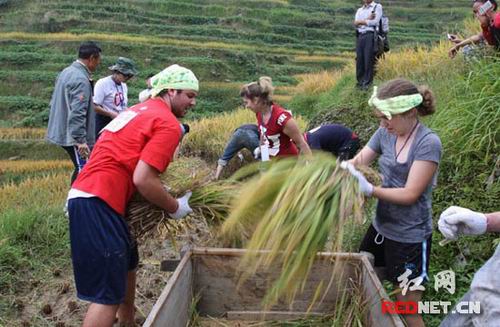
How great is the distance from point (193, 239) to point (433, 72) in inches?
158

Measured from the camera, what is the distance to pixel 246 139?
484 centimetres

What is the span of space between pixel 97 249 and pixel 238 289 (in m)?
0.79

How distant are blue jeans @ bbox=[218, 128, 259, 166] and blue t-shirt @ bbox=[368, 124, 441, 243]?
230 cm

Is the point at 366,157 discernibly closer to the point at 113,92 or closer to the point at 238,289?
the point at 238,289

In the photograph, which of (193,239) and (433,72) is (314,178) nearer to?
(193,239)

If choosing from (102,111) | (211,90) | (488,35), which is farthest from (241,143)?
(211,90)

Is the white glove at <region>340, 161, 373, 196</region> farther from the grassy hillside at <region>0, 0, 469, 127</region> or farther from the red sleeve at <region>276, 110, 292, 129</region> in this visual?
the grassy hillside at <region>0, 0, 469, 127</region>

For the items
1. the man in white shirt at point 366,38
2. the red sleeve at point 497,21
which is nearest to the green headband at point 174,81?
the red sleeve at point 497,21

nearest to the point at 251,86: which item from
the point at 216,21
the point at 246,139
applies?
the point at 246,139

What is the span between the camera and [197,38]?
2584cm

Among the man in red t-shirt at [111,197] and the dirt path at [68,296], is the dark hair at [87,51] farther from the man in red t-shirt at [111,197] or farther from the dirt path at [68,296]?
the man in red t-shirt at [111,197]

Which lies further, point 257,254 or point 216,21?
point 216,21

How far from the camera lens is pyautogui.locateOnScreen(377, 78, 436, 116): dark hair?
2299 millimetres

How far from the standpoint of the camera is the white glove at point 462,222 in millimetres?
1952
